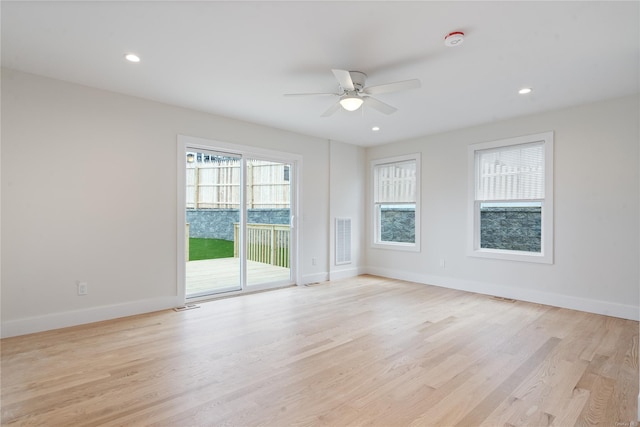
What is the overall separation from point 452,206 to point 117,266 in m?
4.61

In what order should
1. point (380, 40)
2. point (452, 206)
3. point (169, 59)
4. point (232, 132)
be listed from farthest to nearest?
point (452, 206), point (232, 132), point (169, 59), point (380, 40)

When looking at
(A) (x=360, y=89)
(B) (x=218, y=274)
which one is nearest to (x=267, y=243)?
(B) (x=218, y=274)

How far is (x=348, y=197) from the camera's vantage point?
6.15 meters

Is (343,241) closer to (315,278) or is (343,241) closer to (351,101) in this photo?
(315,278)

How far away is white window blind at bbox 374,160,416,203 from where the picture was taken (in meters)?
5.83

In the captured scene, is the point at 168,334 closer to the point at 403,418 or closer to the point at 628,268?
the point at 403,418

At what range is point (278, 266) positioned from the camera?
5359mm

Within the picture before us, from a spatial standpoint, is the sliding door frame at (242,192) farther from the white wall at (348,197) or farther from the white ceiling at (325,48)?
the white wall at (348,197)

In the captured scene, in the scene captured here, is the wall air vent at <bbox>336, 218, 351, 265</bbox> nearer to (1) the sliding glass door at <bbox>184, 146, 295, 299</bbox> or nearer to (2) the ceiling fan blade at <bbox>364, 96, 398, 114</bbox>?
(1) the sliding glass door at <bbox>184, 146, 295, 299</bbox>

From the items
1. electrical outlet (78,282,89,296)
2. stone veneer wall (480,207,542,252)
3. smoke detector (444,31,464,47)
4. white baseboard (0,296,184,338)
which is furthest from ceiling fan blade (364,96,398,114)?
electrical outlet (78,282,89,296)

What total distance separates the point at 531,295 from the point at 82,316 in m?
5.32

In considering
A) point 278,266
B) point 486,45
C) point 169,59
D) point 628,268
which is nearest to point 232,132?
point 169,59

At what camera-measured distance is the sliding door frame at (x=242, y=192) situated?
13.6 feet

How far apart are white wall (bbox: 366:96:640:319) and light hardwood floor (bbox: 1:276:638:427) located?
1.26ft
